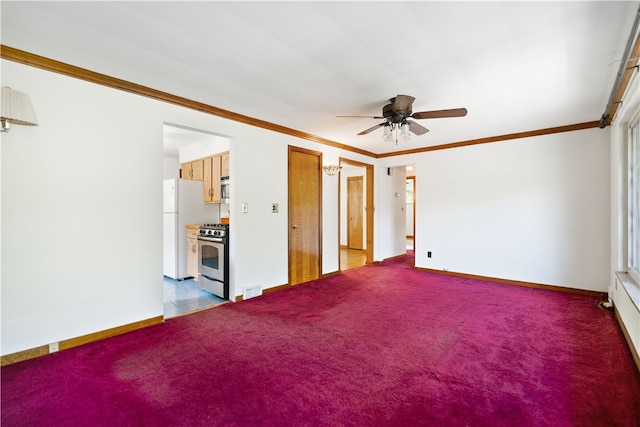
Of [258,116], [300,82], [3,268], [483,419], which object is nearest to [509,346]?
[483,419]

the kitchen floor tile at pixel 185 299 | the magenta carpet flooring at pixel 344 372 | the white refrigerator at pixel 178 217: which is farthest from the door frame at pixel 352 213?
the magenta carpet flooring at pixel 344 372

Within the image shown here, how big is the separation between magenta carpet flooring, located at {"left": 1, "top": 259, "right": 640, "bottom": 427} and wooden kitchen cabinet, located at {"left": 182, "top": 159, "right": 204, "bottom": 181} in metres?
2.84

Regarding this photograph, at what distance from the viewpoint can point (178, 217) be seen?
5000 millimetres

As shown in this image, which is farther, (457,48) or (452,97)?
(452,97)

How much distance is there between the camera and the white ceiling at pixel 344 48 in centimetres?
182

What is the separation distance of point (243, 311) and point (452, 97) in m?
3.39

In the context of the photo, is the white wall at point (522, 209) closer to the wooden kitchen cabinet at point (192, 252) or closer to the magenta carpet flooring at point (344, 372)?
the magenta carpet flooring at point (344, 372)

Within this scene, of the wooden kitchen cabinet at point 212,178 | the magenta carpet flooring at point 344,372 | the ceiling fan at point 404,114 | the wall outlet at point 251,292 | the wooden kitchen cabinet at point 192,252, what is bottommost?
the magenta carpet flooring at point 344,372

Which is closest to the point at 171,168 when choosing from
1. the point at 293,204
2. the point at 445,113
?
the point at 293,204

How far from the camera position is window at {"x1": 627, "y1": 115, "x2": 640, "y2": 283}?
302 centimetres

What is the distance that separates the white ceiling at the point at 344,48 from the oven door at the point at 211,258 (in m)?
1.88

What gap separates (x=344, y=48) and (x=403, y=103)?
1.10m

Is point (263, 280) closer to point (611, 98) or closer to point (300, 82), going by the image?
point (300, 82)

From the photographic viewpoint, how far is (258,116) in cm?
386
